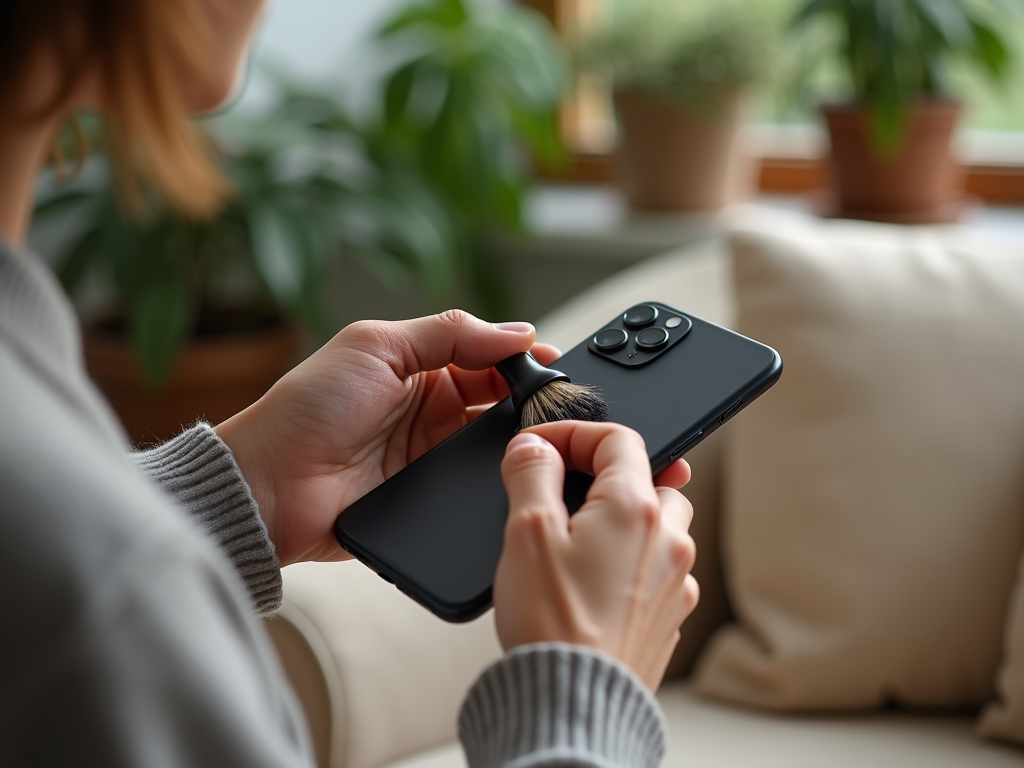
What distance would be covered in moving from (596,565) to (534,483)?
53 millimetres

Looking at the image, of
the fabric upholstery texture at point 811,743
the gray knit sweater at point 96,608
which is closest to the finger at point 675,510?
the gray knit sweater at point 96,608

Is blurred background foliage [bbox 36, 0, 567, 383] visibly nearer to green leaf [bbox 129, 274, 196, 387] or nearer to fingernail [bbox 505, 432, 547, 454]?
green leaf [bbox 129, 274, 196, 387]

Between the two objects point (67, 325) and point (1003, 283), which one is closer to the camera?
point (67, 325)

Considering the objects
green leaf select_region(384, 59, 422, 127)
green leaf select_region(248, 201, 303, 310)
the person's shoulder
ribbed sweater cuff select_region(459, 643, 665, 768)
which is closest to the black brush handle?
ribbed sweater cuff select_region(459, 643, 665, 768)

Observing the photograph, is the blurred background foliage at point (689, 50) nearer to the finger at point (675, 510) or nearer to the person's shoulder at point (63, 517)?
the finger at point (675, 510)

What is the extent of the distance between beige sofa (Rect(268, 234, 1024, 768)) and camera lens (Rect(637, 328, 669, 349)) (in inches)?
14.0

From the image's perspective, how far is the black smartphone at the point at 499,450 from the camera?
1.97 ft

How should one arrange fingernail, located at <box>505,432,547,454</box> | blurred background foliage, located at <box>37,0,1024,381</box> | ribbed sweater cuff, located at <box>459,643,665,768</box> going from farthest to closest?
1. blurred background foliage, located at <box>37,0,1024,381</box>
2. fingernail, located at <box>505,432,547,454</box>
3. ribbed sweater cuff, located at <box>459,643,665,768</box>

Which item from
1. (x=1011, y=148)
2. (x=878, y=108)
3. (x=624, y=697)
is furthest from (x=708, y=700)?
(x=1011, y=148)

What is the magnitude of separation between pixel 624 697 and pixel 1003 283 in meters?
0.69

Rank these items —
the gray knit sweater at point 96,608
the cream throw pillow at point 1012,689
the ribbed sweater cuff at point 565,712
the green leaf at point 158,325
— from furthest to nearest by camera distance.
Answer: the green leaf at point 158,325 → the cream throw pillow at point 1012,689 → the ribbed sweater cuff at point 565,712 → the gray knit sweater at point 96,608

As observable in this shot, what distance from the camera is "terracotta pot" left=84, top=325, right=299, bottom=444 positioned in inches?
64.7

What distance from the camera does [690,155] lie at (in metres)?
1.81

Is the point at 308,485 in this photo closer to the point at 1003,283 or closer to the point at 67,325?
the point at 67,325
